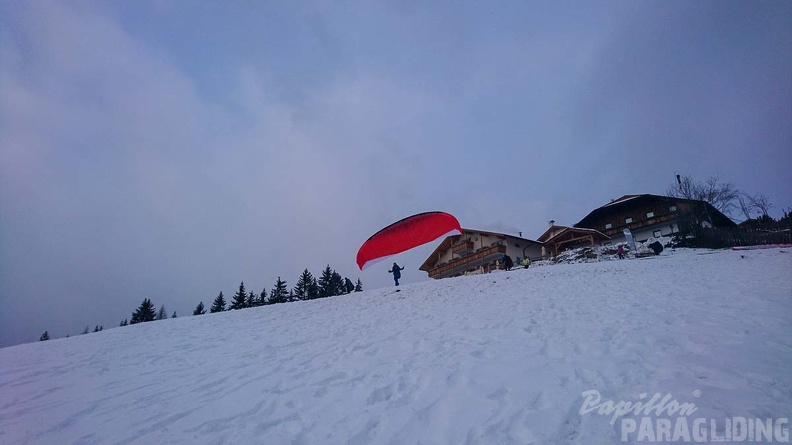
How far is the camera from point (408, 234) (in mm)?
18891

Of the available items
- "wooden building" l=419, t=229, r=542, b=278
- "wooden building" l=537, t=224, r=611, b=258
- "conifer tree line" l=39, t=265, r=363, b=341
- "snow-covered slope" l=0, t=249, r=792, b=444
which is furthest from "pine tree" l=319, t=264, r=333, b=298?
"snow-covered slope" l=0, t=249, r=792, b=444

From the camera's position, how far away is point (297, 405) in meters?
4.93

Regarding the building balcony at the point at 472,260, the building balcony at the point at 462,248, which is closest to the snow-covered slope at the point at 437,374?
the building balcony at the point at 472,260

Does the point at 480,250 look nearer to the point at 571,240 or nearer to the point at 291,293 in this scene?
the point at 571,240

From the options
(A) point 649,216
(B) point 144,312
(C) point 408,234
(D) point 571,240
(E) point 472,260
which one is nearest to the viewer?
(C) point 408,234

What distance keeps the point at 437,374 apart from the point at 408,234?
1353 cm

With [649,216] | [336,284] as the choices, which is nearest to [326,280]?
[336,284]

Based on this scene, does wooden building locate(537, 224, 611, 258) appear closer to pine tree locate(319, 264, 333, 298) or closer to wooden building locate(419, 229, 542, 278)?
wooden building locate(419, 229, 542, 278)

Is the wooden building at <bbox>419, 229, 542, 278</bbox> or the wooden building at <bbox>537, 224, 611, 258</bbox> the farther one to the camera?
the wooden building at <bbox>419, 229, 542, 278</bbox>

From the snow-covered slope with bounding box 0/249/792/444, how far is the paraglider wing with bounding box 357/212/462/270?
25.9 feet

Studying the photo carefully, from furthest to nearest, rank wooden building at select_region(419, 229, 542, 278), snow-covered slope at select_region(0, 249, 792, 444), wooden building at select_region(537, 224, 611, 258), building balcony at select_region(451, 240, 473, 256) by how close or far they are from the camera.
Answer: building balcony at select_region(451, 240, 473, 256), wooden building at select_region(419, 229, 542, 278), wooden building at select_region(537, 224, 611, 258), snow-covered slope at select_region(0, 249, 792, 444)

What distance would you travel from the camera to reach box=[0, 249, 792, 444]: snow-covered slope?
156 inches

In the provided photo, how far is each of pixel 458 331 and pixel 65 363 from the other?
36.3 ft

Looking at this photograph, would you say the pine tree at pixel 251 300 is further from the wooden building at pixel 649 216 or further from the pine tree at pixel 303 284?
the wooden building at pixel 649 216
